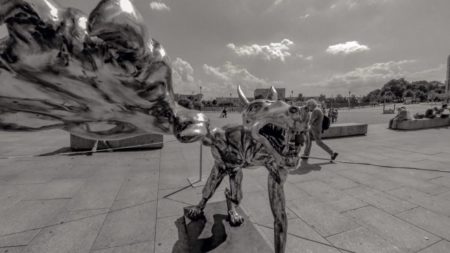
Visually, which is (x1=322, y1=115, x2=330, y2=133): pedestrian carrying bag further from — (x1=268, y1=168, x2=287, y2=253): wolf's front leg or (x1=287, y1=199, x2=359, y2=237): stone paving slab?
(x1=268, y1=168, x2=287, y2=253): wolf's front leg

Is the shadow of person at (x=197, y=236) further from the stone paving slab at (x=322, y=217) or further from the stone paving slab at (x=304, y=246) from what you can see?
the stone paving slab at (x=322, y=217)

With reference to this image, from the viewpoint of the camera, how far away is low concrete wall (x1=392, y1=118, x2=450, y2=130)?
39.4 feet

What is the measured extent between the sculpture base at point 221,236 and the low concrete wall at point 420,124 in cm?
1388

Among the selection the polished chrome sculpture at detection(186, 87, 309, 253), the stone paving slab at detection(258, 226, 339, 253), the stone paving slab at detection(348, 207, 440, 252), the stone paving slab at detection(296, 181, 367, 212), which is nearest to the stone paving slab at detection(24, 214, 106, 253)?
the polished chrome sculpture at detection(186, 87, 309, 253)

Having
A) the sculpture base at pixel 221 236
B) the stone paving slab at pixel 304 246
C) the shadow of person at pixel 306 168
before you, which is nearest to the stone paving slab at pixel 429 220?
the stone paving slab at pixel 304 246

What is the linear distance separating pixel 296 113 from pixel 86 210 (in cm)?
363

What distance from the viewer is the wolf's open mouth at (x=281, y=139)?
1.75 metres

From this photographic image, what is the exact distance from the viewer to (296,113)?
1.59m

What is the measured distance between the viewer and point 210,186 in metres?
2.44

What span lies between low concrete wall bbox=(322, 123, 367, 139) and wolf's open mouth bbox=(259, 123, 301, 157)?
8.75 meters

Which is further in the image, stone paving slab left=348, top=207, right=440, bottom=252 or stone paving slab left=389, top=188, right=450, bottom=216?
stone paving slab left=389, top=188, right=450, bottom=216

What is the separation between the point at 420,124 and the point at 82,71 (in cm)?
1715

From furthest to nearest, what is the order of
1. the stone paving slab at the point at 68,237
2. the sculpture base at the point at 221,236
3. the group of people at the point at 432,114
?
the group of people at the point at 432,114, the stone paving slab at the point at 68,237, the sculpture base at the point at 221,236

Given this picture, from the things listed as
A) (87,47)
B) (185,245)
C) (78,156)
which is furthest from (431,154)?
(78,156)
